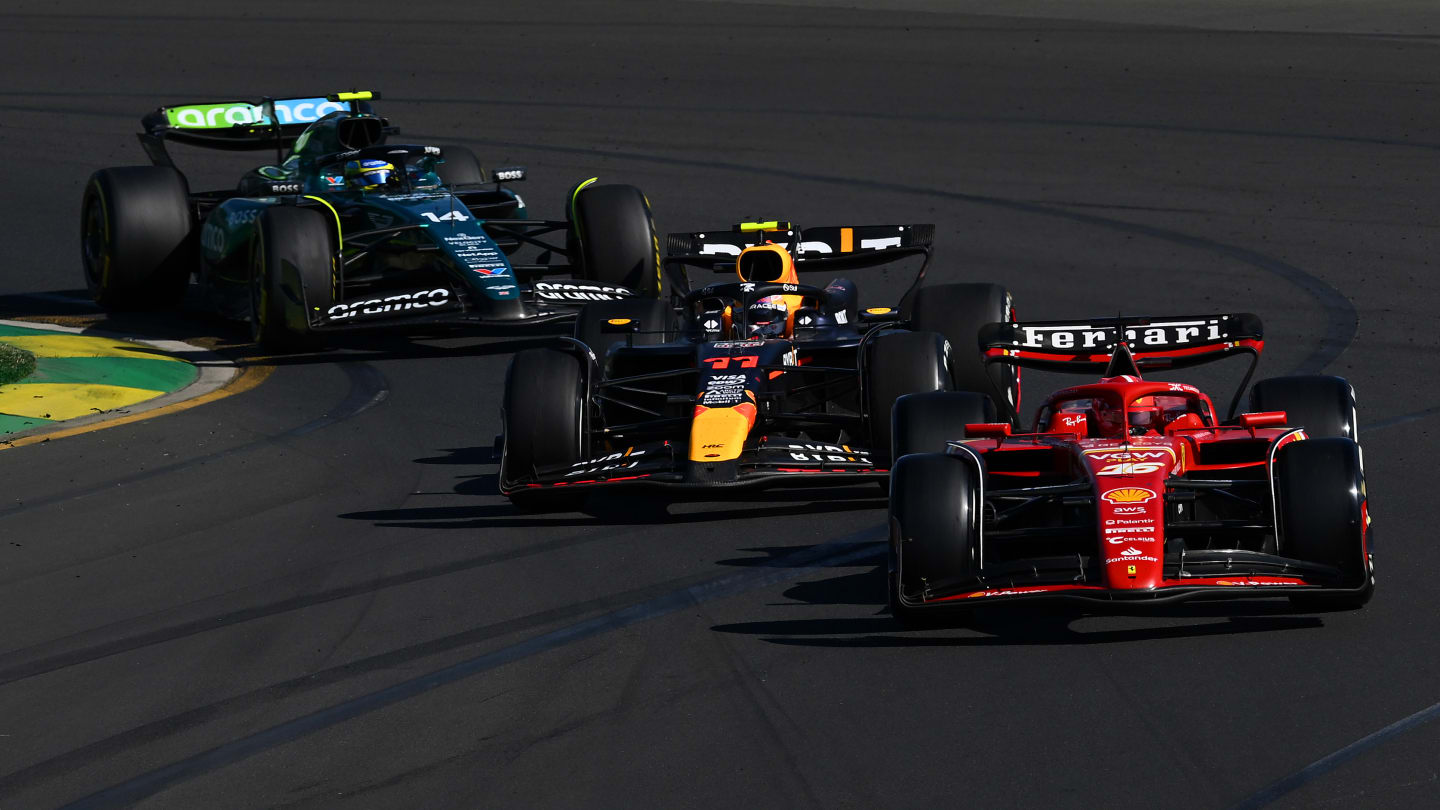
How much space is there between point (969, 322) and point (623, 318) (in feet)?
7.31

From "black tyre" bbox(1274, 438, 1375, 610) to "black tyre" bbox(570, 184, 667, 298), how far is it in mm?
9617

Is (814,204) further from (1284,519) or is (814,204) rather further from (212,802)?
(212,802)

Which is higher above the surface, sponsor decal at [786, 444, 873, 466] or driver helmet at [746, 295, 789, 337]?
driver helmet at [746, 295, 789, 337]

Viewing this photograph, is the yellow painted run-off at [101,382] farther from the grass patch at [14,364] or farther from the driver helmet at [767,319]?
the driver helmet at [767,319]

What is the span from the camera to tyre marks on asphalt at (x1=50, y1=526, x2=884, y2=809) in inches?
287

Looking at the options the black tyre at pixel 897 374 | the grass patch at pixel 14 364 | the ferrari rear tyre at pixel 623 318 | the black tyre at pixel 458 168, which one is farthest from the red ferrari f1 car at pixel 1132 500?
the black tyre at pixel 458 168

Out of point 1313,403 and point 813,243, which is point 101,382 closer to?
point 813,243

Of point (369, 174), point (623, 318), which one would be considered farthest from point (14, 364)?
point (623, 318)

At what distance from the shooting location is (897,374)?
11.2 meters

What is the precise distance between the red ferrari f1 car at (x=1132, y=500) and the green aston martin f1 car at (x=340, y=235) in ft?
22.7

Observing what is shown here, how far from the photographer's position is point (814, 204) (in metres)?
22.6

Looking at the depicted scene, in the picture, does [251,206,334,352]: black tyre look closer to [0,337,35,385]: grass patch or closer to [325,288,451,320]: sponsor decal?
[325,288,451,320]: sponsor decal

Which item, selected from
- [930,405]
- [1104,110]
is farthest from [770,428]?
[1104,110]

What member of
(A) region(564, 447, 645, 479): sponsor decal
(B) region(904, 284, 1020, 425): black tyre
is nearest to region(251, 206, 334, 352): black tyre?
(B) region(904, 284, 1020, 425): black tyre
